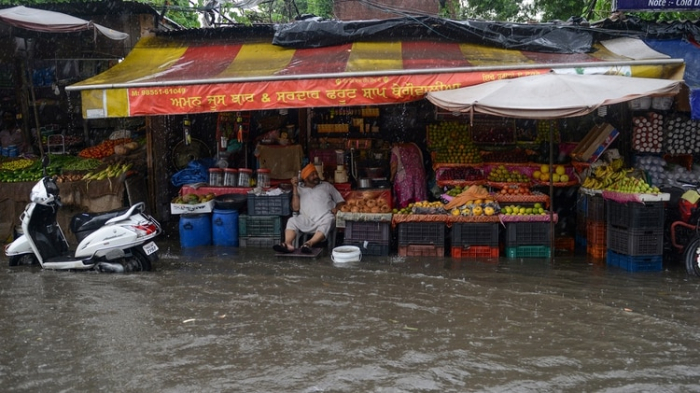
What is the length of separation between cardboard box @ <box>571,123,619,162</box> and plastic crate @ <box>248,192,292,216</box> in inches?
183

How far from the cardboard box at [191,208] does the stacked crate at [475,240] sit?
3.93m

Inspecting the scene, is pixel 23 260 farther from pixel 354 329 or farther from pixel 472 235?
pixel 472 235

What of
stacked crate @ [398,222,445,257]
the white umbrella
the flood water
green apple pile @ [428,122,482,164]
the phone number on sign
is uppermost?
the phone number on sign

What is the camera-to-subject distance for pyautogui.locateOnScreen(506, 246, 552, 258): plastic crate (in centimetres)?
915

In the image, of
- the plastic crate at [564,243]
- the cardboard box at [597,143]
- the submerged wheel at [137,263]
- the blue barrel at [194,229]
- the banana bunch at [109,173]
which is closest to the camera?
the submerged wheel at [137,263]

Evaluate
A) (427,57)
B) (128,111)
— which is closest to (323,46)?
(427,57)

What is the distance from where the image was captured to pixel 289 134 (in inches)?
451

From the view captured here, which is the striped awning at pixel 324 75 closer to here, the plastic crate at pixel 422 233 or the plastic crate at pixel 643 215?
the plastic crate at pixel 422 233

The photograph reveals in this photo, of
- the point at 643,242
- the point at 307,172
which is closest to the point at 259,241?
the point at 307,172

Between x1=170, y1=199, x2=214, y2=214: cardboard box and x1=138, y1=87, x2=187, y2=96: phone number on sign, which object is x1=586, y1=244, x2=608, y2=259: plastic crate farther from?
x1=138, y1=87, x2=187, y2=96: phone number on sign

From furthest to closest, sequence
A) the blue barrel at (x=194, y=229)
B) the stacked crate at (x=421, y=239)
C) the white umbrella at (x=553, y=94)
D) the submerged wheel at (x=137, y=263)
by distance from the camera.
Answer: the blue barrel at (x=194, y=229) < the stacked crate at (x=421, y=239) < the submerged wheel at (x=137, y=263) < the white umbrella at (x=553, y=94)

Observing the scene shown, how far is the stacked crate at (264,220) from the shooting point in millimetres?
10039

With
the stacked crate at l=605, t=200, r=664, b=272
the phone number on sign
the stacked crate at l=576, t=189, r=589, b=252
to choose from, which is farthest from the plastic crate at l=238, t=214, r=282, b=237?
the stacked crate at l=605, t=200, r=664, b=272

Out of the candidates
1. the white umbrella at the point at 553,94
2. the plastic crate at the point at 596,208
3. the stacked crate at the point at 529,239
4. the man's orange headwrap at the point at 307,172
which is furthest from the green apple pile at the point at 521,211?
the man's orange headwrap at the point at 307,172
